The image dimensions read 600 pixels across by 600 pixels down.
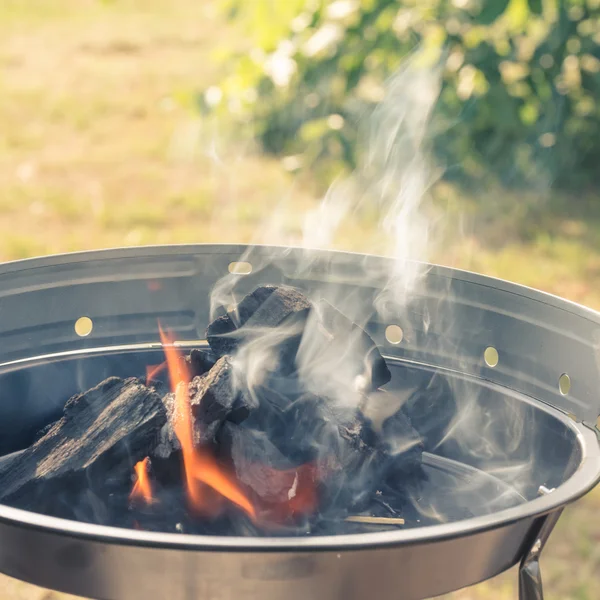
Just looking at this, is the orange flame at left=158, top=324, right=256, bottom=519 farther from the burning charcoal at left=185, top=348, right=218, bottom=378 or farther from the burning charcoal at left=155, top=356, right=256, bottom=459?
the burning charcoal at left=185, top=348, right=218, bottom=378

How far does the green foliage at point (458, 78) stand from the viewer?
364 centimetres

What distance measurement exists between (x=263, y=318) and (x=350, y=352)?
0.16 m

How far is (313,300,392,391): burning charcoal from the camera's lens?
149 centimetres

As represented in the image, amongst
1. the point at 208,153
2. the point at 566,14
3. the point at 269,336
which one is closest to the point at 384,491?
the point at 269,336

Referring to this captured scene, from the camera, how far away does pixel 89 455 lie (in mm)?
1273

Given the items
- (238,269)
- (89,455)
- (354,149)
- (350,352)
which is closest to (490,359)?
(238,269)

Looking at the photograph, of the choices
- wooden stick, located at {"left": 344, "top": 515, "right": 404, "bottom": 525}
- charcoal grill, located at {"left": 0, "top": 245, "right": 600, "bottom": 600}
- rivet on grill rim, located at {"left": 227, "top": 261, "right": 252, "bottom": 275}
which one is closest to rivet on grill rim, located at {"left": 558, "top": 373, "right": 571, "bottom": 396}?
charcoal grill, located at {"left": 0, "top": 245, "right": 600, "bottom": 600}

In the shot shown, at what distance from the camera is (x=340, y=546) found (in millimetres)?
908

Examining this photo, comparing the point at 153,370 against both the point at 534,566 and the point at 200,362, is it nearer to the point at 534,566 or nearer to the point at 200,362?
the point at 200,362

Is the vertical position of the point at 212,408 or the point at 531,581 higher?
the point at 212,408

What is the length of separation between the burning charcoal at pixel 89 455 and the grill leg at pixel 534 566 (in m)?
0.56

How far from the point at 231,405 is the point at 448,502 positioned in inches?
16.5

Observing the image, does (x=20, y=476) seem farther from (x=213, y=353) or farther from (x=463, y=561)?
(x=463, y=561)

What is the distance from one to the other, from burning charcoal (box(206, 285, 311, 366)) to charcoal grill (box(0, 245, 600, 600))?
0.27 meters
